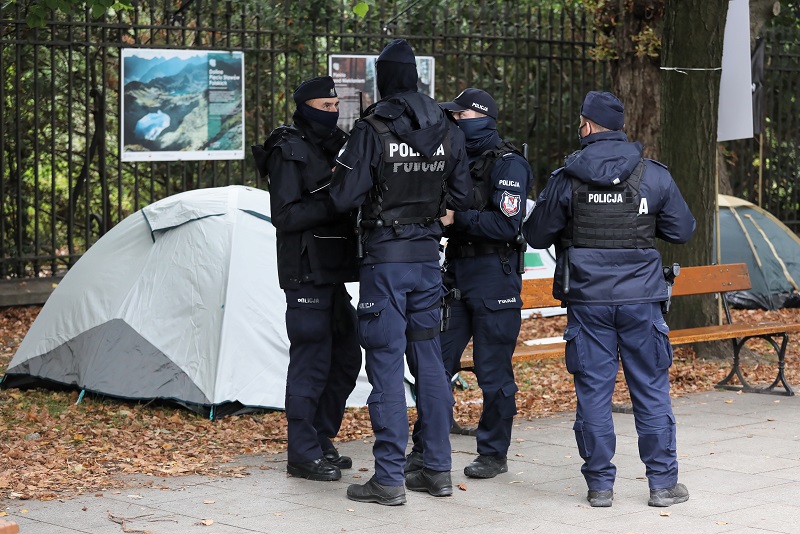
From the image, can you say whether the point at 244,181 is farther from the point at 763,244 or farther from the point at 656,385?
the point at 656,385

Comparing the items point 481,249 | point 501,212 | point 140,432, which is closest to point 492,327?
point 481,249

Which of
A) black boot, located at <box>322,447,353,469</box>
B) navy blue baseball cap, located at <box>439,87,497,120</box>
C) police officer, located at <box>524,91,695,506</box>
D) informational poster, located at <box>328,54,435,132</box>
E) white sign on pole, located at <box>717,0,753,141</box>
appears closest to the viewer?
police officer, located at <box>524,91,695,506</box>

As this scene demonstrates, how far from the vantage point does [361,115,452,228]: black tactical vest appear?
5.61 meters

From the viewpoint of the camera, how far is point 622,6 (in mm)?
11773

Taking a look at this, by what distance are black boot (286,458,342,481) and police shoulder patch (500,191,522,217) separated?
1.58 m

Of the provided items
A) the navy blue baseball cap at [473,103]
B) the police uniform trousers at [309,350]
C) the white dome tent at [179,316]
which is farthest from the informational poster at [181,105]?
the navy blue baseball cap at [473,103]

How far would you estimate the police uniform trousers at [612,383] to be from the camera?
5637 mm

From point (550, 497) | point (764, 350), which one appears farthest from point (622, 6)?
point (550, 497)

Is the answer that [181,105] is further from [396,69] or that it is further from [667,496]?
[667,496]

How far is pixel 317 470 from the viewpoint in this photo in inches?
241

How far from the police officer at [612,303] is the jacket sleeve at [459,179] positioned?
0.46m

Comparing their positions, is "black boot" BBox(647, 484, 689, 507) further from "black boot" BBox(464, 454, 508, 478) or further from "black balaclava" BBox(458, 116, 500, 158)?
"black balaclava" BBox(458, 116, 500, 158)

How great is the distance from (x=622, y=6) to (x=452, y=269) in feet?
20.7

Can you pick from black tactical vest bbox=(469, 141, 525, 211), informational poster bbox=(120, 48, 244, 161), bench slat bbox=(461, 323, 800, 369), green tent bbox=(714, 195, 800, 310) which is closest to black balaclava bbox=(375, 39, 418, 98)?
black tactical vest bbox=(469, 141, 525, 211)
